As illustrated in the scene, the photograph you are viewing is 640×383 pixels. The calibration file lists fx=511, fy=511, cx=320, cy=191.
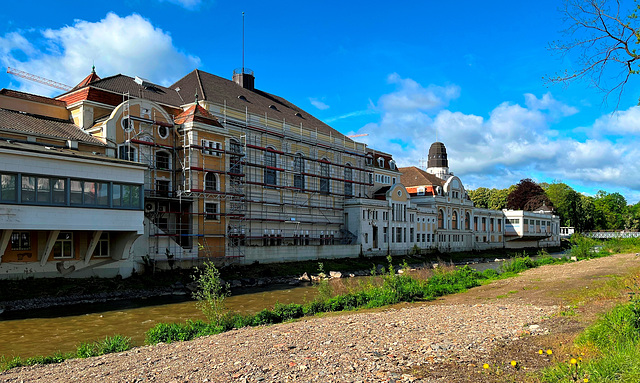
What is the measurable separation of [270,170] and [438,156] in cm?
5326

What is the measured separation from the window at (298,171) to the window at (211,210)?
13128 millimetres

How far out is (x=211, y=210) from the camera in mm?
39062

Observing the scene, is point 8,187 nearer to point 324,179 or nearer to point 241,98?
point 241,98

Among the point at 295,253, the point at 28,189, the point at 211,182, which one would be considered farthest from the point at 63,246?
the point at 295,253

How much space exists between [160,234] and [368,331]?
24.7m

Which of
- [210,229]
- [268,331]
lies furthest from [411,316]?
[210,229]

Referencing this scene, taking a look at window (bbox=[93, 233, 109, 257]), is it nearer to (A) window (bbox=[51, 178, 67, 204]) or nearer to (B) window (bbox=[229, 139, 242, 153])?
(A) window (bbox=[51, 178, 67, 204])

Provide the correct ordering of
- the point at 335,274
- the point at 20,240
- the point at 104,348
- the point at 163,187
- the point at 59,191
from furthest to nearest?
the point at 335,274, the point at 163,187, the point at 20,240, the point at 59,191, the point at 104,348

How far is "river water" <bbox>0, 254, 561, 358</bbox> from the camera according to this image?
17.0 m

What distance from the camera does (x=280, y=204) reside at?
4784 centimetres

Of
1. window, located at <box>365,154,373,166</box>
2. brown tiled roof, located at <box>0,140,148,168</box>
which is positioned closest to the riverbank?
brown tiled roof, located at <box>0,140,148,168</box>

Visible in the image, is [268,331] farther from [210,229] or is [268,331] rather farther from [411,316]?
[210,229]

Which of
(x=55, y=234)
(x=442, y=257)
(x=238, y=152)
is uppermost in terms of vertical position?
(x=238, y=152)

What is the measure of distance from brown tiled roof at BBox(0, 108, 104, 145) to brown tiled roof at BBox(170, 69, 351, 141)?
12455 millimetres
